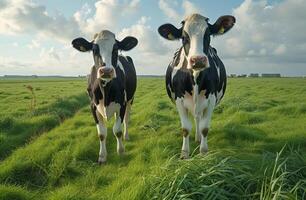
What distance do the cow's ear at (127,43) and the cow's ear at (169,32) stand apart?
109 cm

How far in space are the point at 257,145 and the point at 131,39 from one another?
356 cm

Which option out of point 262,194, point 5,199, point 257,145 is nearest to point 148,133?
point 257,145

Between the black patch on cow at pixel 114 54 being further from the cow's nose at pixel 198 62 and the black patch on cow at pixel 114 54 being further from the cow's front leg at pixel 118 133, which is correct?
the cow's nose at pixel 198 62

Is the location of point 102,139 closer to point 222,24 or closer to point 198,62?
point 198,62

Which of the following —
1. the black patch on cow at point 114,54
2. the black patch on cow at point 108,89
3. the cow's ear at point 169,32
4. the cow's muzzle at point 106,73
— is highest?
the cow's ear at point 169,32

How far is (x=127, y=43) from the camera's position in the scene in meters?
7.99

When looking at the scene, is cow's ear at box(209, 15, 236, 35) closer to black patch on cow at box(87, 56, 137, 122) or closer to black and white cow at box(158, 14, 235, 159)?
black and white cow at box(158, 14, 235, 159)

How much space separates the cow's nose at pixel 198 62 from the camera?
18.0 ft

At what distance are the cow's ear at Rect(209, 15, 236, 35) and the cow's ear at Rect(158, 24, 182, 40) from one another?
0.65 m

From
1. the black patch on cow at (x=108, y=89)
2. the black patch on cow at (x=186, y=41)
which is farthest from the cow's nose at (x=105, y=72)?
the black patch on cow at (x=186, y=41)

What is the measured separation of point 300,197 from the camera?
150 inches

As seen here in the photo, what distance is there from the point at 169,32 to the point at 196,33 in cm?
80

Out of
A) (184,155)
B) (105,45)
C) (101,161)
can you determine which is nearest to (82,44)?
(105,45)

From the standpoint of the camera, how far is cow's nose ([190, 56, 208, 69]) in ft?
18.0
